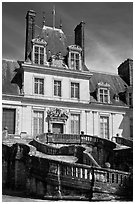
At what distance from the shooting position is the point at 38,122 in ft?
70.1

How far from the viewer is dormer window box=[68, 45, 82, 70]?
23.3 m

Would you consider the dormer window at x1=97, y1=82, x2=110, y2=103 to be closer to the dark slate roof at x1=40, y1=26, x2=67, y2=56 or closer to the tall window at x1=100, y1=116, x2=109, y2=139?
the tall window at x1=100, y1=116, x2=109, y2=139

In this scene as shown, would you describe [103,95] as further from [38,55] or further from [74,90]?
[38,55]

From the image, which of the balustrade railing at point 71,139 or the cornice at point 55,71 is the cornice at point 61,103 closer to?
the cornice at point 55,71

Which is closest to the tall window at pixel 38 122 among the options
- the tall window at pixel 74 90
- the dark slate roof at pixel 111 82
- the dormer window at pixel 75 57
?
the tall window at pixel 74 90

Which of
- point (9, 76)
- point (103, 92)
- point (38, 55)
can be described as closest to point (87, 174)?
point (9, 76)

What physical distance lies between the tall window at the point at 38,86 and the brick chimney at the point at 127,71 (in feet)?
29.1

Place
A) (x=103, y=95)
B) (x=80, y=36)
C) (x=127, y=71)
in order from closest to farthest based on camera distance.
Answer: (x=103, y=95)
(x=80, y=36)
(x=127, y=71)

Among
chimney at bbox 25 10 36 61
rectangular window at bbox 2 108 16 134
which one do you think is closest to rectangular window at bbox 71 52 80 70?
chimney at bbox 25 10 36 61

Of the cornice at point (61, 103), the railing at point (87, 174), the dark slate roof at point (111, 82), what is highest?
the dark slate roof at point (111, 82)

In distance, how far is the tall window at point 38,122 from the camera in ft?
69.5

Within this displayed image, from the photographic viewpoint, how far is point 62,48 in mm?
24672

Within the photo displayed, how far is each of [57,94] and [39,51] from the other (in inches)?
139

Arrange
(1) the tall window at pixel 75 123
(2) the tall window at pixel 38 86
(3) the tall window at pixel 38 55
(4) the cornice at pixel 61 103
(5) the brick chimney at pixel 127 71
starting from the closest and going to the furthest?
(4) the cornice at pixel 61 103, (2) the tall window at pixel 38 86, (3) the tall window at pixel 38 55, (1) the tall window at pixel 75 123, (5) the brick chimney at pixel 127 71
